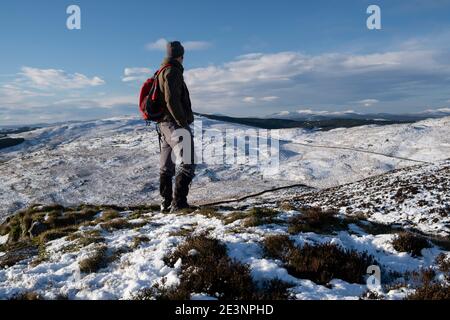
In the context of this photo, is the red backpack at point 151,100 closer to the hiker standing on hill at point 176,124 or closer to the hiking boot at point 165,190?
the hiker standing on hill at point 176,124

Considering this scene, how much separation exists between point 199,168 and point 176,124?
42545 mm

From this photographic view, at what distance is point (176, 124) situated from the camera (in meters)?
11.5

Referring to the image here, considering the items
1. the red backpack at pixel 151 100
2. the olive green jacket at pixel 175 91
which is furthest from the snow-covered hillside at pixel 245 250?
the red backpack at pixel 151 100

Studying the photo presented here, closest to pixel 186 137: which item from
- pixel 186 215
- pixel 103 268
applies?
pixel 186 215

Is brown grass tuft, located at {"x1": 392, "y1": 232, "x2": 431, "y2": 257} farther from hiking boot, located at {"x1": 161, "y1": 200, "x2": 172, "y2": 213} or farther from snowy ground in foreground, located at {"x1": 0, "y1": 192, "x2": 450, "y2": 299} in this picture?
hiking boot, located at {"x1": 161, "y1": 200, "x2": 172, "y2": 213}

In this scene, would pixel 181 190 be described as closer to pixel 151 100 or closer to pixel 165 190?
pixel 165 190

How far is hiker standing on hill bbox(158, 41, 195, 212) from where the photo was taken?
10.8m

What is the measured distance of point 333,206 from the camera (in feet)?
68.1

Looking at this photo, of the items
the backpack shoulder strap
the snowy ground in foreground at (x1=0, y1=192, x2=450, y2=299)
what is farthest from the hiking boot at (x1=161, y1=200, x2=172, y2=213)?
the backpack shoulder strap

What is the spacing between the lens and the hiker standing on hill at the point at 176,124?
1080 cm

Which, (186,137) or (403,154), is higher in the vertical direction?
(186,137)

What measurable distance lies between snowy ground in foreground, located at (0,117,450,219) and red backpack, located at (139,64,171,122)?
89.7ft
